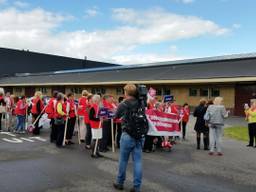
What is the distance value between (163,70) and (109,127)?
2570 centimetres

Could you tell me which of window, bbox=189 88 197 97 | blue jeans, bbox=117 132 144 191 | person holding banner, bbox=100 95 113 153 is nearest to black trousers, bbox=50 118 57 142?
person holding banner, bbox=100 95 113 153

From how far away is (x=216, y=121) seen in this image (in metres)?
10.8

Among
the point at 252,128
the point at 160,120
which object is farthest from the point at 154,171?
the point at 252,128

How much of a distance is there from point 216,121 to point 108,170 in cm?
421

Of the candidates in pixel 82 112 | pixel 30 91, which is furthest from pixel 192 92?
pixel 30 91

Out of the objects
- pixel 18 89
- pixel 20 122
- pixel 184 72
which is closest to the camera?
pixel 20 122

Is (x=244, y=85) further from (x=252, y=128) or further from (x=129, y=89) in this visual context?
(x=129, y=89)

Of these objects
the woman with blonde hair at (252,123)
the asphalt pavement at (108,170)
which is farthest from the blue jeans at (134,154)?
the woman with blonde hair at (252,123)

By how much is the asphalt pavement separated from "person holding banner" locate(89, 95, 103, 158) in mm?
346

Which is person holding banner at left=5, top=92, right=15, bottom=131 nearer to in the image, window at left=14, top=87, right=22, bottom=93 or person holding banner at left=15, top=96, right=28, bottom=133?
person holding banner at left=15, top=96, right=28, bottom=133

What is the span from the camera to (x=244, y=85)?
89.5ft

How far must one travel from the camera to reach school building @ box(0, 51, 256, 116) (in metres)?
27.2

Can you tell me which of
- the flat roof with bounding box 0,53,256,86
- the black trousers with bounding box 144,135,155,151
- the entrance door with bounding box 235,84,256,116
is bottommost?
the black trousers with bounding box 144,135,155,151

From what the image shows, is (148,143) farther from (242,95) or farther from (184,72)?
(184,72)
